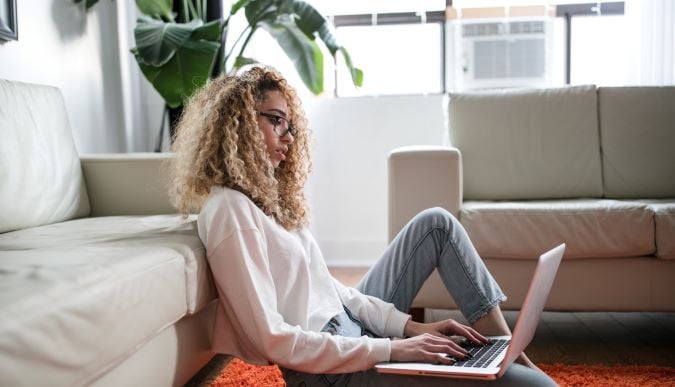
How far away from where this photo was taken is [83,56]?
8.99 ft

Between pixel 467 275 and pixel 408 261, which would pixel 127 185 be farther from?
pixel 467 275

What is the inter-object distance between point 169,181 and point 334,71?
5.71ft

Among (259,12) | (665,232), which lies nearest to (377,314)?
(665,232)

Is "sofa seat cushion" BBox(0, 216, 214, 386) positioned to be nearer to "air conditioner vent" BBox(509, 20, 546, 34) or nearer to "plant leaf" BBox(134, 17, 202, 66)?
"plant leaf" BBox(134, 17, 202, 66)

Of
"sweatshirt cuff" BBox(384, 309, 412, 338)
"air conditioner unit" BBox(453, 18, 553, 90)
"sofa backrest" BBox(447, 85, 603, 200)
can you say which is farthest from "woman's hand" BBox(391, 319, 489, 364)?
"air conditioner unit" BBox(453, 18, 553, 90)

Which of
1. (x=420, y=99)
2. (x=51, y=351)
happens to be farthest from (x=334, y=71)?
(x=51, y=351)

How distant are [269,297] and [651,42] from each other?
2.96 meters

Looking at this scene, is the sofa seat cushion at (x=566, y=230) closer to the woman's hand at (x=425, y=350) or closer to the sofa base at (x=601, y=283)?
the sofa base at (x=601, y=283)

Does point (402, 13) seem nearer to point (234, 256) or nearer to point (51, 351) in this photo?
point (234, 256)

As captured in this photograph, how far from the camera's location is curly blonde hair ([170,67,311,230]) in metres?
1.18

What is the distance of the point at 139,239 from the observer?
1.29 metres

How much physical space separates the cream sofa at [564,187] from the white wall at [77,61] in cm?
140

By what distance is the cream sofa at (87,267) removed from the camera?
0.75 metres

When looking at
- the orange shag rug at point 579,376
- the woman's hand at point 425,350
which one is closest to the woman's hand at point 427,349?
the woman's hand at point 425,350
